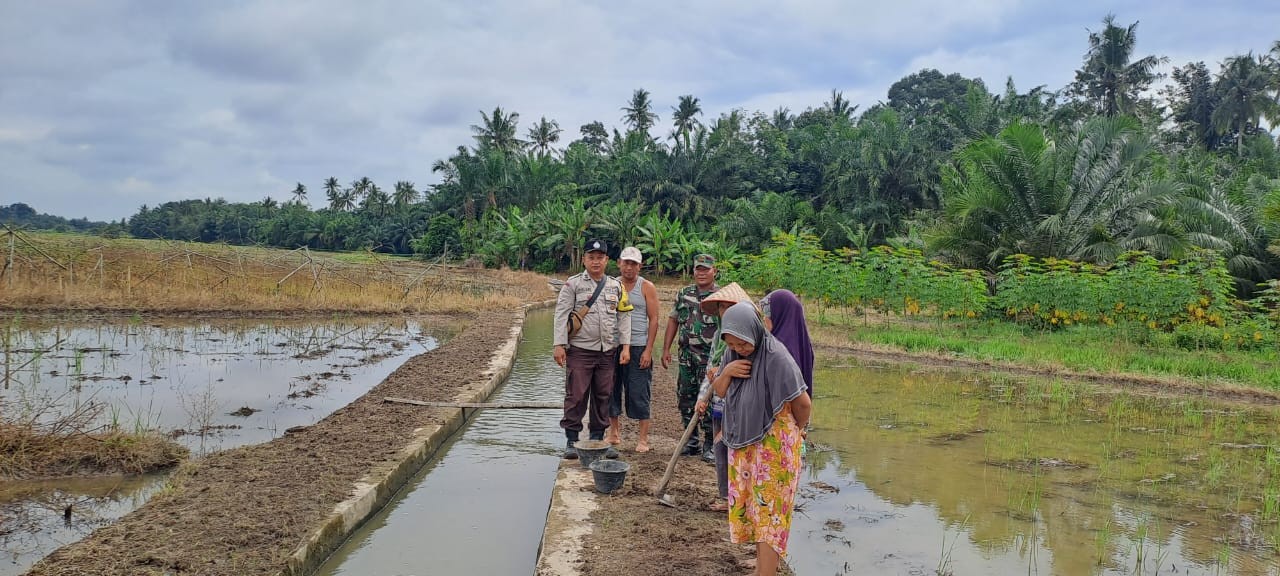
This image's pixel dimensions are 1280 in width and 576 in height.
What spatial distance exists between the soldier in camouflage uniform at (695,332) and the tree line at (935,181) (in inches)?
504

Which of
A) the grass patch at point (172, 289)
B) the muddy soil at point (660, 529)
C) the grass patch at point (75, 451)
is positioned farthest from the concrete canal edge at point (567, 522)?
the grass patch at point (172, 289)

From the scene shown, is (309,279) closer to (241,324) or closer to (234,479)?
(241,324)

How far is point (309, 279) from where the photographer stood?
64.2 ft

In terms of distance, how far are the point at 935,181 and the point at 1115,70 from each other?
13.1 metres

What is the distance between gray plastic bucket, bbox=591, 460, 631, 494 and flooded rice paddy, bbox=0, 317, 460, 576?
2857 mm

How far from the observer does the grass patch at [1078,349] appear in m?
10.5

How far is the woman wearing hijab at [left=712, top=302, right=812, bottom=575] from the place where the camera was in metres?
3.22

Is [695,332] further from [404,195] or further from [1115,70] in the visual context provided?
[404,195]

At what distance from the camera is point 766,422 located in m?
3.24

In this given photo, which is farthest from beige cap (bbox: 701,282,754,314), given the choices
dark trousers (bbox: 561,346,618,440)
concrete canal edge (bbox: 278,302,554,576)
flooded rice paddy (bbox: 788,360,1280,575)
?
concrete canal edge (bbox: 278,302,554,576)

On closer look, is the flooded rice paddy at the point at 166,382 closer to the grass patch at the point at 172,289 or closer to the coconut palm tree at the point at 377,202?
the grass patch at the point at 172,289

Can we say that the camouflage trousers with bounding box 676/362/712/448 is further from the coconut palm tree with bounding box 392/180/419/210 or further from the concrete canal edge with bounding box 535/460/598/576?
the coconut palm tree with bounding box 392/180/419/210

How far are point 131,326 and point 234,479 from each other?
36.3 feet

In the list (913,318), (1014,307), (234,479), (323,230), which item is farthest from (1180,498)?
(323,230)
